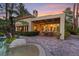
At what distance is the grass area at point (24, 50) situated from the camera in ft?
6.85

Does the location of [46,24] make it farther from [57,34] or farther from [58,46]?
[58,46]

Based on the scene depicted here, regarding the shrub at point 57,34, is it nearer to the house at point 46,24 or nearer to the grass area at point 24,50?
the house at point 46,24

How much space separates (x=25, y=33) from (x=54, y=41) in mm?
395

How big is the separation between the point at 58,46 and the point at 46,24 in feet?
1.08

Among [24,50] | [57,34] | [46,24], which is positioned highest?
[46,24]

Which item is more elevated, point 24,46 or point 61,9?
point 61,9

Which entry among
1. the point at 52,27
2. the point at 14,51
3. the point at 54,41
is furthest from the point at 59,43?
the point at 14,51

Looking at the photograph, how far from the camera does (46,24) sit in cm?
213

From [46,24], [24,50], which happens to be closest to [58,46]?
[46,24]

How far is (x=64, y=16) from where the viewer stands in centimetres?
211

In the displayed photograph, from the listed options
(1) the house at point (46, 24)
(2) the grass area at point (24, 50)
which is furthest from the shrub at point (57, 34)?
(2) the grass area at point (24, 50)

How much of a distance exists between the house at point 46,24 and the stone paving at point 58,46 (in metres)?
0.09

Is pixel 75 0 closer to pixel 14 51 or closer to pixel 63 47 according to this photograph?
pixel 63 47

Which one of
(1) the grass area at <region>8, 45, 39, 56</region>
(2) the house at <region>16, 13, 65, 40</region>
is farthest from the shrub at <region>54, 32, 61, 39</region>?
(1) the grass area at <region>8, 45, 39, 56</region>
